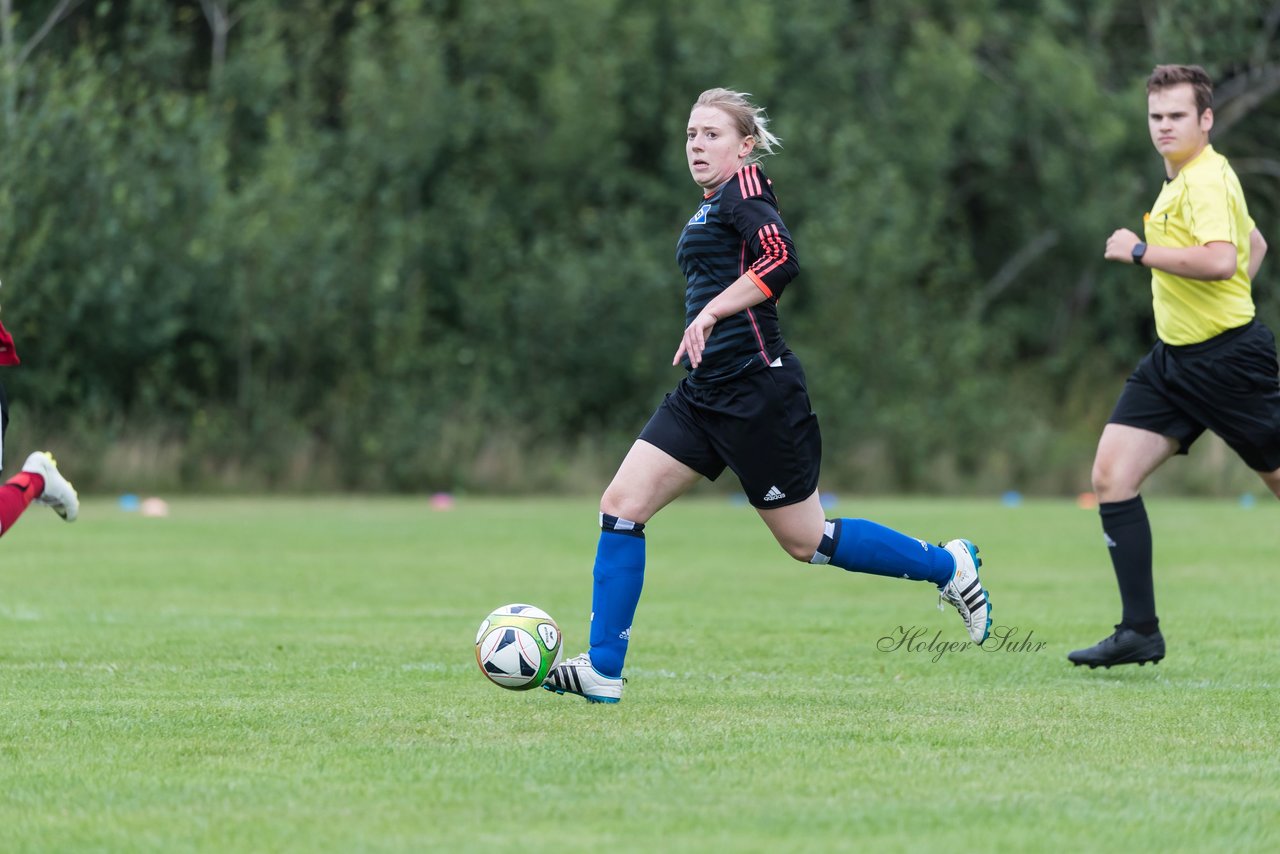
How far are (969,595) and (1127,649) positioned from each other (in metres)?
0.72

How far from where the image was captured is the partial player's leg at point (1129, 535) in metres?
7.54

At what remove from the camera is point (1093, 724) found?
20.1 feet

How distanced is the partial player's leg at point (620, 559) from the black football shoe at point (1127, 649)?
195 cm

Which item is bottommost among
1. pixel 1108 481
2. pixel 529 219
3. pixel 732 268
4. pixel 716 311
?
pixel 1108 481

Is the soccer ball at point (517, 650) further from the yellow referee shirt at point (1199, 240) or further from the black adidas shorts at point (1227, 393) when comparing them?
the yellow referee shirt at point (1199, 240)

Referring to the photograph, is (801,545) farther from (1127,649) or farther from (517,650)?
(1127,649)

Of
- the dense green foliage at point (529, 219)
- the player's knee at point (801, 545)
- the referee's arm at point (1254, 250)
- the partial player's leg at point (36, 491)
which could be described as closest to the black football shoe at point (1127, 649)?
the player's knee at point (801, 545)

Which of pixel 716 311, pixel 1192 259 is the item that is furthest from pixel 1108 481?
pixel 716 311

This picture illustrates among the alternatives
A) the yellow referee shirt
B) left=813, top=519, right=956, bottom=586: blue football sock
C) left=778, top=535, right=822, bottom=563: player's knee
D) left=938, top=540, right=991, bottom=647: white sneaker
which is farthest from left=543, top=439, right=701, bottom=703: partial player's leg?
the yellow referee shirt

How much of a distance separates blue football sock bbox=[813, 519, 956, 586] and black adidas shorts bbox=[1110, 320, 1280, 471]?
1.07m

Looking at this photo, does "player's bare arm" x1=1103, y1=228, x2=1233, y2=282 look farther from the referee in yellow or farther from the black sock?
the black sock

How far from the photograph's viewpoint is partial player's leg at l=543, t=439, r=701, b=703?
657cm

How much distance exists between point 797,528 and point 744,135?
4.58ft

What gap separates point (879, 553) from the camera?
23.1ft
